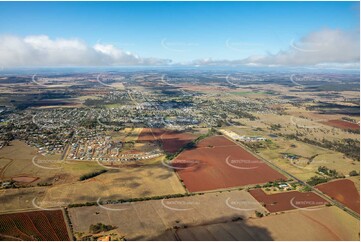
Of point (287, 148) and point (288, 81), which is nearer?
point (287, 148)

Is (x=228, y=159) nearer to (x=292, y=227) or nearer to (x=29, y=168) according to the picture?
(x=292, y=227)

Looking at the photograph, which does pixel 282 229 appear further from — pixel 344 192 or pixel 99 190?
pixel 99 190

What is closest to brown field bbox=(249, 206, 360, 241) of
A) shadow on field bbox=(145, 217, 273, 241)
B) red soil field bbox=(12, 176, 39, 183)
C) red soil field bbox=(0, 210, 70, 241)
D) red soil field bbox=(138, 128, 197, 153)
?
shadow on field bbox=(145, 217, 273, 241)

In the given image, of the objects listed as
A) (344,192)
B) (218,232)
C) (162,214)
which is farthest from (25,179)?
(344,192)

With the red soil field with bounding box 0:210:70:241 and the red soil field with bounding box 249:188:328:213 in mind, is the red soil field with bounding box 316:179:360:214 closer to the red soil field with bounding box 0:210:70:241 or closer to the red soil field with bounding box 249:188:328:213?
the red soil field with bounding box 249:188:328:213

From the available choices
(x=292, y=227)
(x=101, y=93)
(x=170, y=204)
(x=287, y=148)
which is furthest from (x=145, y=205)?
(x=101, y=93)

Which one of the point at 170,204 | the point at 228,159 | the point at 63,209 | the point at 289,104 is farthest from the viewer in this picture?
the point at 289,104

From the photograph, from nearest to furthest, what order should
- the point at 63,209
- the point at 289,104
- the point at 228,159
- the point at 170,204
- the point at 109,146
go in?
the point at 63,209 < the point at 170,204 < the point at 228,159 < the point at 109,146 < the point at 289,104
